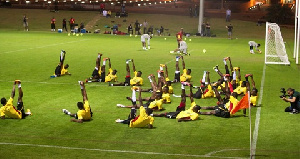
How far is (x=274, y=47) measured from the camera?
45406mm

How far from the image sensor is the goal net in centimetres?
4209

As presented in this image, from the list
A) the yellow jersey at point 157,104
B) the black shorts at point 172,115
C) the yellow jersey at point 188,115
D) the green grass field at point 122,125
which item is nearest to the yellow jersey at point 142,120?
Answer: the green grass field at point 122,125

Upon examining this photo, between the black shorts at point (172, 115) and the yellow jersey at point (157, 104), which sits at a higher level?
the yellow jersey at point (157, 104)

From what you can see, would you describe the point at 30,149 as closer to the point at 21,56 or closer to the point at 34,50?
the point at 21,56

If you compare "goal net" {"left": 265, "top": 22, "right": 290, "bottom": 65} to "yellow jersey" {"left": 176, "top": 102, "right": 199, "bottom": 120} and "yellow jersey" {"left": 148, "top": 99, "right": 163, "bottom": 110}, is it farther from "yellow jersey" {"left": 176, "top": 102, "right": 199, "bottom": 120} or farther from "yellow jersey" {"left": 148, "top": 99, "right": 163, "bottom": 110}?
"yellow jersey" {"left": 176, "top": 102, "right": 199, "bottom": 120}

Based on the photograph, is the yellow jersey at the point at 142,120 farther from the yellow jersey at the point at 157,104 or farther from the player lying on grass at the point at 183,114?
the yellow jersey at the point at 157,104

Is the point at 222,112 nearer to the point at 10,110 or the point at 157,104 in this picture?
the point at 157,104

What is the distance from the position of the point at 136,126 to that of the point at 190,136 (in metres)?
2.10

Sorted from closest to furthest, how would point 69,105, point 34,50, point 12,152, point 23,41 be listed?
point 12,152
point 69,105
point 34,50
point 23,41

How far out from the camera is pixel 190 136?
18766 mm

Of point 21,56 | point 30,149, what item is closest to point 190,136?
point 30,149

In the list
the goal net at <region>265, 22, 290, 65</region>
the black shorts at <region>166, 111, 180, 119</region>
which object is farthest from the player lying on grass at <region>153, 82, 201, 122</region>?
the goal net at <region>265, 22, 290, 65</region>

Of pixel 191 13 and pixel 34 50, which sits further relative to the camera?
pixel 191 13

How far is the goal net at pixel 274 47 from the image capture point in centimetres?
4209
